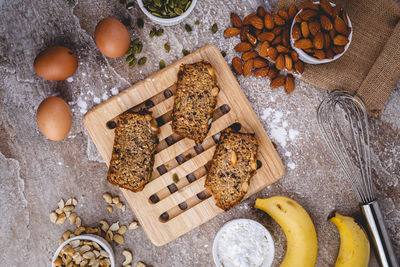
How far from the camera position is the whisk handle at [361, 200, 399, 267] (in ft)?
4.11

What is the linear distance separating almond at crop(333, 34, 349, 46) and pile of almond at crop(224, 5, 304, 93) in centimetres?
17

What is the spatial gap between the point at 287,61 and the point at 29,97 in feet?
4.09

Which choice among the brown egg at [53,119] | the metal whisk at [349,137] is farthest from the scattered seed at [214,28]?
the brown egg at [53,119]

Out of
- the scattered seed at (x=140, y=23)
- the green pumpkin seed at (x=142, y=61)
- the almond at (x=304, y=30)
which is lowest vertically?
the almond at (x=304, y=30)

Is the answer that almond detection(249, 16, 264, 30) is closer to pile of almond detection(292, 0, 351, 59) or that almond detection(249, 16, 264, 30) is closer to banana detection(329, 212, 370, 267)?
pile of almond detection(292, 0, 351, 59)

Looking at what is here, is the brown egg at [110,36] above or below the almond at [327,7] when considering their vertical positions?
above

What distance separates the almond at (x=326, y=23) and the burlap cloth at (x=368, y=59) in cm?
18

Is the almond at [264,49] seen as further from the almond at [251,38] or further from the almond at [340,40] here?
the almond at [340,40]

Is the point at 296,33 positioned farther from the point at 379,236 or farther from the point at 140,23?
the point at 379,236

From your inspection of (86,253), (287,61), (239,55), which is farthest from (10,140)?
(287,61)

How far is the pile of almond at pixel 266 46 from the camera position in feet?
4.25

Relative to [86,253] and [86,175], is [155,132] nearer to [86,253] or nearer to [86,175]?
[86,175]

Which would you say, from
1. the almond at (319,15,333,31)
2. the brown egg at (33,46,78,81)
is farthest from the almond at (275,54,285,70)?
the brown egg at (33,46,78,81)

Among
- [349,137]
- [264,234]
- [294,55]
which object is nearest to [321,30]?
[294,55]
